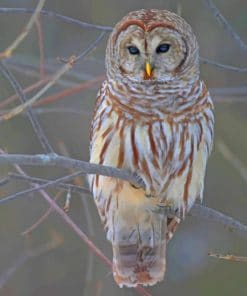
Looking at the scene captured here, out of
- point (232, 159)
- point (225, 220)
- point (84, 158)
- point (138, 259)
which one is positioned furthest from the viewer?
point (84, 158)

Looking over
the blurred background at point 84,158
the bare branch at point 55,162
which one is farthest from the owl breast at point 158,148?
the blurred background at point 84,158

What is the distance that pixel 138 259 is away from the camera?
5.43 meters

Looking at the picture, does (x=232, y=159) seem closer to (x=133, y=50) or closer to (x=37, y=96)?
(x=133, y=50)

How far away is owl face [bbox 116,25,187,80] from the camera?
4883 mm

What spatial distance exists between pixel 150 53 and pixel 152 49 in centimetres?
2

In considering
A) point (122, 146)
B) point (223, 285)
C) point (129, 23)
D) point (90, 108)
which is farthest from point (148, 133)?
point (223, 285)

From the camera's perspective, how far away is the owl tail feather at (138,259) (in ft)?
17.8

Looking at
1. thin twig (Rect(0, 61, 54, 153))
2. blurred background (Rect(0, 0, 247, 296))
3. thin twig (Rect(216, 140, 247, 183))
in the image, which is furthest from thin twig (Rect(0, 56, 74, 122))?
blurred background (Rect(0, 0, 247, 296))

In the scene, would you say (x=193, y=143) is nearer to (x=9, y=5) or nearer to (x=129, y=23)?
(x=129, y=23)

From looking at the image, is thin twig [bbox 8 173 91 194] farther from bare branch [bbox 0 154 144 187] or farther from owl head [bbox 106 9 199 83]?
owl head [bbox 106 9 199 83]

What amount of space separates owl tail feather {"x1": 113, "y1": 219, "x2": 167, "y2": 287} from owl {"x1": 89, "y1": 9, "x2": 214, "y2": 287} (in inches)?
8.5

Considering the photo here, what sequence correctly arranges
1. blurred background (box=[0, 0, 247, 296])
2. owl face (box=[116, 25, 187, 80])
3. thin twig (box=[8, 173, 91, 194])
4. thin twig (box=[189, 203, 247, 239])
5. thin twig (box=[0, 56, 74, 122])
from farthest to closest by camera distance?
blurred background (box=[0, 0, 247, 296]) < owl face (box=[116, 25, 187, 80]) < thin twig (box=[189, 203, 247, 239]) < thin twig (box=[8, 173, 91, 194]) < thin twig (box=[0, 56, 74, 122])

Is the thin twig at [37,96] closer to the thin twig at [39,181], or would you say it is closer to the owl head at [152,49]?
the thin twig at [39,181]

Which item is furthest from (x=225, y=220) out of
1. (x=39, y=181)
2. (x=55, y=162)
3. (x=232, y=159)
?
(x=232, y=159)
